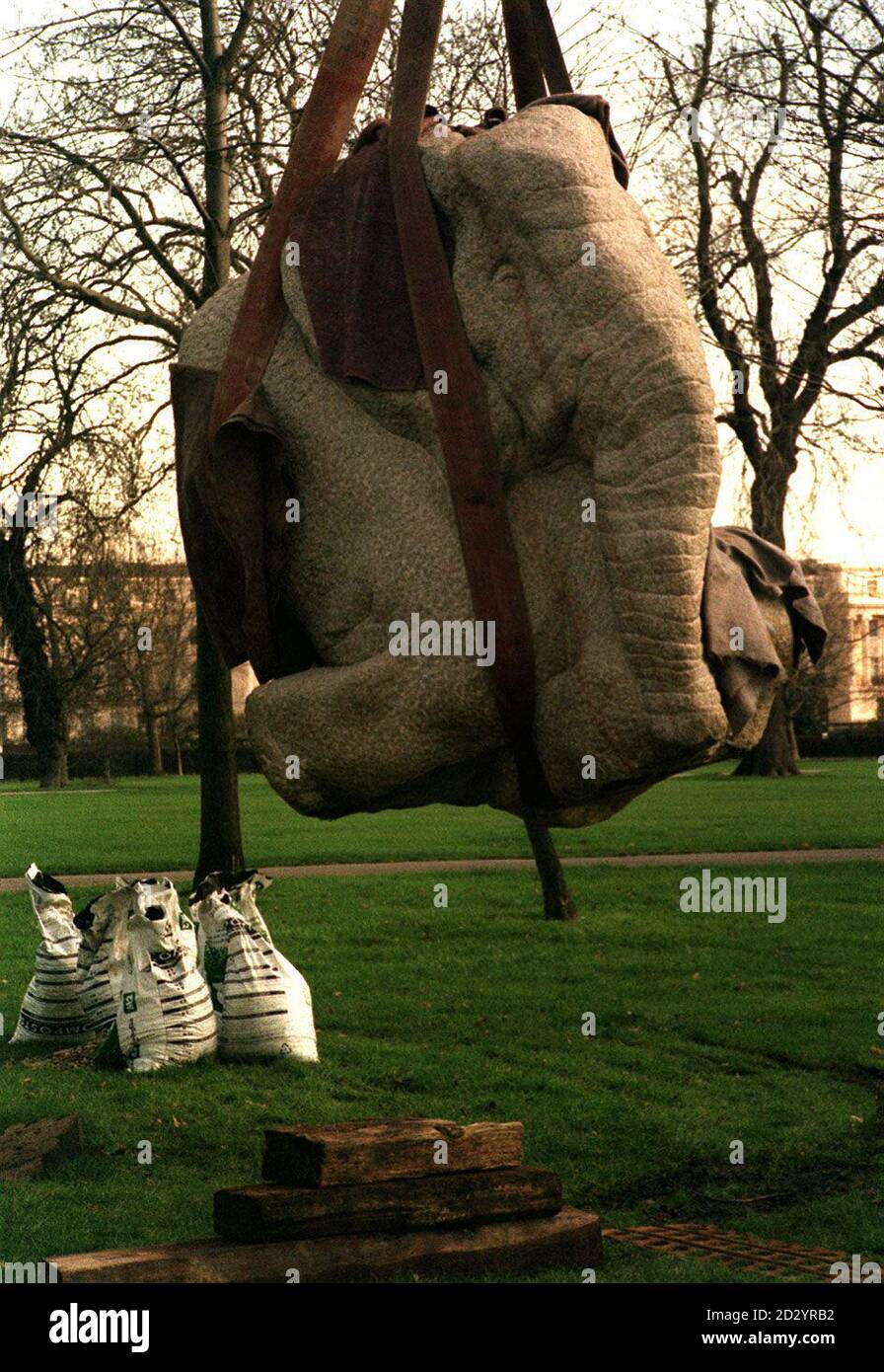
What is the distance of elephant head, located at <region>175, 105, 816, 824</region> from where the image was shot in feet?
11.0

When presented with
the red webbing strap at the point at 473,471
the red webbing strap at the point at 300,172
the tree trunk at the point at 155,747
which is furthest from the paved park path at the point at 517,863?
the tree trunk at the point at 155,747

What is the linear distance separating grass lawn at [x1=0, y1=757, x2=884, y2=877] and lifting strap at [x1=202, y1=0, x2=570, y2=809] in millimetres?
12495

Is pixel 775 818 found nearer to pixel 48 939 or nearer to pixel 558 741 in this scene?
pixel 48 939

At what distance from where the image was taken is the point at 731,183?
14953 millimetres

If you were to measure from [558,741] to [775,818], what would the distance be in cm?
2320

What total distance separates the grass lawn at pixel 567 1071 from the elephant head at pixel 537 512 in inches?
109

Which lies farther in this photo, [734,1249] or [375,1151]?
[734,1249]

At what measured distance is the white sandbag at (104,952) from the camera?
9.58m

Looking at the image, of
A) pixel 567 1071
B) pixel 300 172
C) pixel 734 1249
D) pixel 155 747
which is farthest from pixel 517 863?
pixel 155 747

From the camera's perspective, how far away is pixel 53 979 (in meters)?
10.3

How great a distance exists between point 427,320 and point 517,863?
56.6 feet

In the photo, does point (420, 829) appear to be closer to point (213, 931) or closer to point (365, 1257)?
point (213, 931)

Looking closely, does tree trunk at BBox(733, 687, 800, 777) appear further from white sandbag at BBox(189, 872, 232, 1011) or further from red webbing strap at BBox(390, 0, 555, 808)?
red webbing strap at BBox(390, 0, 555, 808)
